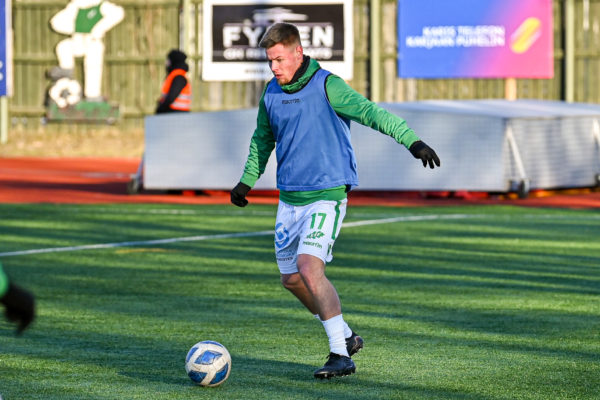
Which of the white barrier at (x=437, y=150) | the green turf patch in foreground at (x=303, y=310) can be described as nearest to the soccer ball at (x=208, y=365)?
the green turf patch in foreground at (x=303, y=310)

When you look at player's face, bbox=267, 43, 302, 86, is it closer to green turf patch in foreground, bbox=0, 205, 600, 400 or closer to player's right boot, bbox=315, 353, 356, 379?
player's right boot, bbox=315, 353, 356, 379

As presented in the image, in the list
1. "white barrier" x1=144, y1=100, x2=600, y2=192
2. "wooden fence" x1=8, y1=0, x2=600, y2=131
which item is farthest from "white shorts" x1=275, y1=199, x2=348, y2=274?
"wooden fence" x1=8, y1=0, x2=600, y2=131

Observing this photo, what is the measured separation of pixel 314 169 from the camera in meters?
7.83

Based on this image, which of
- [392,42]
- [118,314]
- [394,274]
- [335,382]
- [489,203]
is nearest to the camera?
[335,382]

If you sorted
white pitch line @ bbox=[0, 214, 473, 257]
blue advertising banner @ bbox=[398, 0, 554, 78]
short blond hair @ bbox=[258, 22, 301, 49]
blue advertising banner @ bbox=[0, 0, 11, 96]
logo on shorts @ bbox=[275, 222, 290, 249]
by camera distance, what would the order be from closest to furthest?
short blond hair @ bbox=[258, 22, 301, 49]
logo on shorts @ bbox=[275, 222, 290, 249]
white pitch line @ bbox=[0, 214, 473, 257]
blue advertising banner @ bbox=[398, 0, 554, 78]
blue advertising banner @ bbox=[0, 0, 11, 96]

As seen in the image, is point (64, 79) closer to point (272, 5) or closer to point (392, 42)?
point (272, 5)

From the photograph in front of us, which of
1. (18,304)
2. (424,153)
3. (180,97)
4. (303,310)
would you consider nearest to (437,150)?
(180,97)

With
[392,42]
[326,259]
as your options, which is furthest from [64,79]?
[326,259]

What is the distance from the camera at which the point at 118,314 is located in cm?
1049

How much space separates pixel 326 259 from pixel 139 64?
3063 centimetres

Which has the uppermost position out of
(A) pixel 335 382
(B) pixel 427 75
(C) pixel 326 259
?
(B) pixel 427 75

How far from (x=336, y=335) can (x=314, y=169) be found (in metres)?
0.94

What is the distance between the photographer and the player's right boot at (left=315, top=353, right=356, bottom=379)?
25.1 feet

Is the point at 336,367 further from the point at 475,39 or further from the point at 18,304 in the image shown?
the point at 475,39
